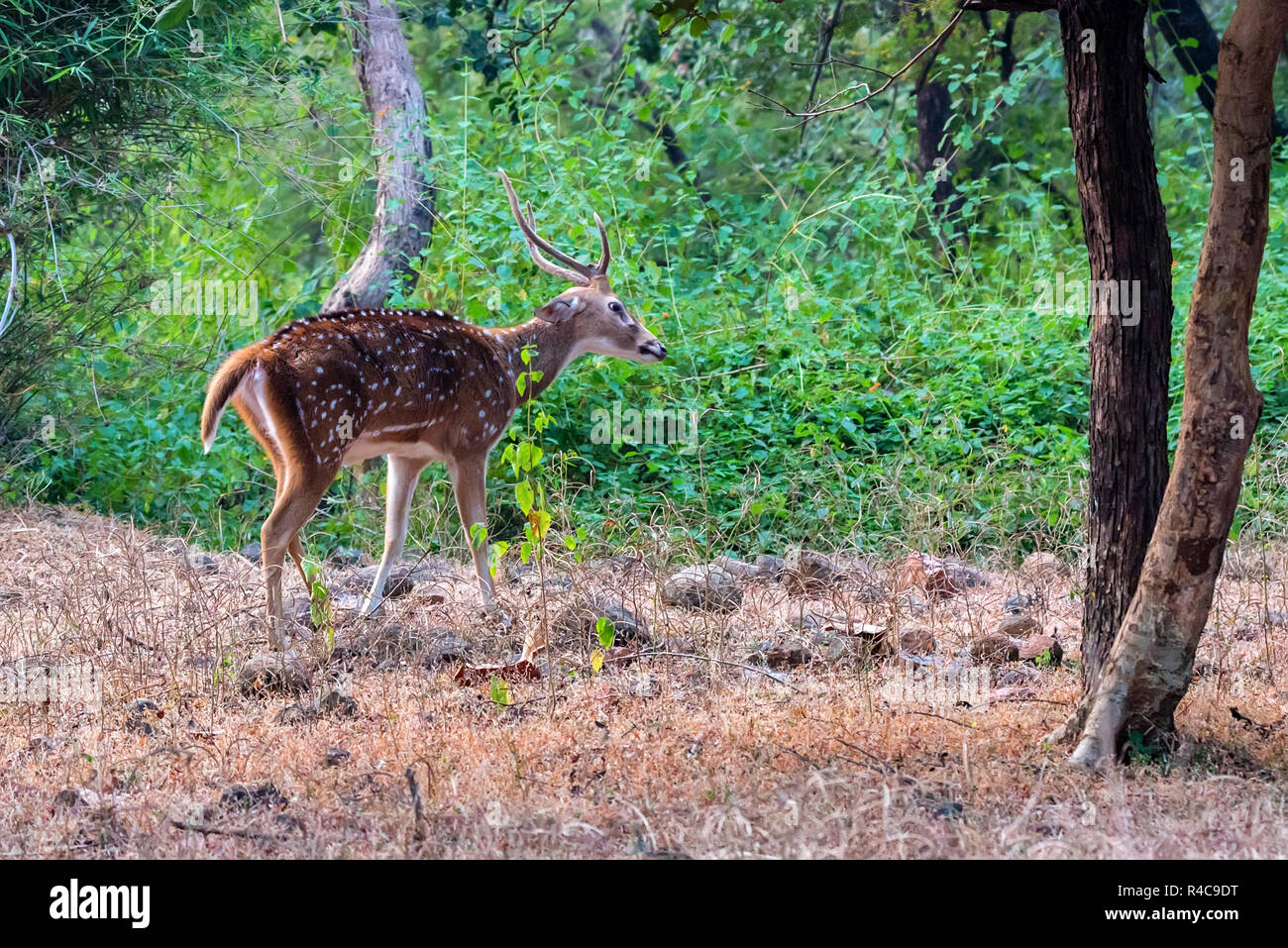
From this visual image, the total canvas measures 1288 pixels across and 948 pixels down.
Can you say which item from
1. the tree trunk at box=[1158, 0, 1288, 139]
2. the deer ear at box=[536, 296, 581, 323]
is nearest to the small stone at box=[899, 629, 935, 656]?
the deer ear at box=[536, 296, 581, 323]

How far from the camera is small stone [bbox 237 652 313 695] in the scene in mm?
5223

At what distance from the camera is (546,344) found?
7758 millimetres

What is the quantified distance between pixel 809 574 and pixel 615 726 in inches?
92.8

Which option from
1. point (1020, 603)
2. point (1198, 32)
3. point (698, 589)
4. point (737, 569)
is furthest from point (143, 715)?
point (1198, 32)

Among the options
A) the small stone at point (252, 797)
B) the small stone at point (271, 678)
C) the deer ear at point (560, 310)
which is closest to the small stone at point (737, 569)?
the deer ear at point (560, 310)

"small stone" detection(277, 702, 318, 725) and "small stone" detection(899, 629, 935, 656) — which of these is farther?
"small stone" detection(899, 629, 935, 656)

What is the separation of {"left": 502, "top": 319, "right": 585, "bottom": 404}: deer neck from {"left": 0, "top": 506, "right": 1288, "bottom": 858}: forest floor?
1.27 meters

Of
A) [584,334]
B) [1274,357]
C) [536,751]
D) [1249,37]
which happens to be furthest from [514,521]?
[1249,37]

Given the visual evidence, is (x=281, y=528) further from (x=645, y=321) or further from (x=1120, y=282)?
(x=645, y=321)

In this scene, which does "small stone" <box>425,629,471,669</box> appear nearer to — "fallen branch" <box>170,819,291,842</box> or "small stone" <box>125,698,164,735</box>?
"small stone" <box>125,698,164,735</box>

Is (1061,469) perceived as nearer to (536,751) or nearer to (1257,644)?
(1257,644)

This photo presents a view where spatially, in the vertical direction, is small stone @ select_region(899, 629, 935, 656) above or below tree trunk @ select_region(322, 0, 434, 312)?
below

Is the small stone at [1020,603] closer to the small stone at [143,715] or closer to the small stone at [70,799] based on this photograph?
the small stone at [143,715]

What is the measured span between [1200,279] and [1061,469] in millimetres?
4177
